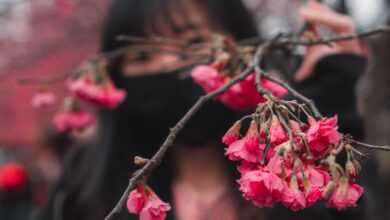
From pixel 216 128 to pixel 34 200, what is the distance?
188cm

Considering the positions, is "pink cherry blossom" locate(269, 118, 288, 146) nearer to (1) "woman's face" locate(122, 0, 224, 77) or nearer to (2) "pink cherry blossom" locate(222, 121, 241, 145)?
(2) "pink cherry blossom" locate(222, 121, 241, 145)

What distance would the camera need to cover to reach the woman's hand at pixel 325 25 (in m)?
1.44

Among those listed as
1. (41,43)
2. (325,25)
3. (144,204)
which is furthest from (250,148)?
(41,43)

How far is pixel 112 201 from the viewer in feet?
5.67

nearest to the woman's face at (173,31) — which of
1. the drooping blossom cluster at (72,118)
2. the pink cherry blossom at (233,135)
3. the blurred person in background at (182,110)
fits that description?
the blurred person in background at (182,110)

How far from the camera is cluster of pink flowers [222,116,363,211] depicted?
0.65 metres

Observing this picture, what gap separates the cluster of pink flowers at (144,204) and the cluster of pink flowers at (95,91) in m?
0.66

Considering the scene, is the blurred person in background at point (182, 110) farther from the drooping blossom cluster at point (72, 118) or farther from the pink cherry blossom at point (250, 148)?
the pink cherry blossom at point (250, 148)

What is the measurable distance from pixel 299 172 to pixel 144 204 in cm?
20

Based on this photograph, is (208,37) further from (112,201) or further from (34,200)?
(34,200)

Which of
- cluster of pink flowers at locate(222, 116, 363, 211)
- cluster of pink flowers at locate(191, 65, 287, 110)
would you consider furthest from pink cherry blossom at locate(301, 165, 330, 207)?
cluster of pink flowers at locate(191, 65, 287, 110)

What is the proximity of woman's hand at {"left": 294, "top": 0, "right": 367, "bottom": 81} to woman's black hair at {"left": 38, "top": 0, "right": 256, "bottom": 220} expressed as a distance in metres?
0.23

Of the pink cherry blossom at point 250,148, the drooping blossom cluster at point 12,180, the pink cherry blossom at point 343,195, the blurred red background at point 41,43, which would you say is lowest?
the drooping blossom cluster at point 12,180

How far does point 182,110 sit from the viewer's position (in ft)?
5.40
